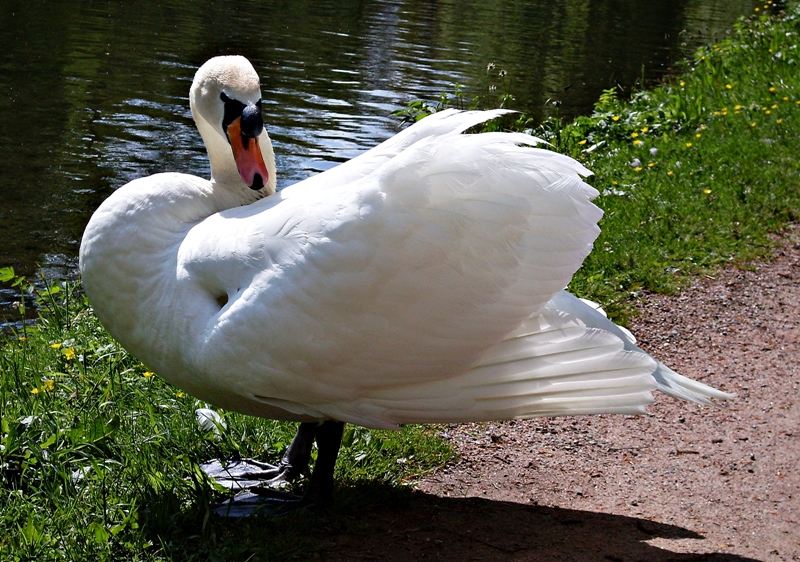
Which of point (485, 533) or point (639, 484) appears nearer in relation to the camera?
point (485, 533)

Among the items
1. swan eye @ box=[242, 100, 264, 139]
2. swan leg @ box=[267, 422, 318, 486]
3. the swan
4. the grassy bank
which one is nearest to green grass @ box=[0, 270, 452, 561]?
the grassy bank

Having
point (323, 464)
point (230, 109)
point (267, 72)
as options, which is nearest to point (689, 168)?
point (230, 109)

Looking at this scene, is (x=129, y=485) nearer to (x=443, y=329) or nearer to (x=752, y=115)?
(x=443, y=329)

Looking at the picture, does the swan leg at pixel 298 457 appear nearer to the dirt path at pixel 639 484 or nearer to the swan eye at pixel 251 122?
the dirt path at pixel 639 484

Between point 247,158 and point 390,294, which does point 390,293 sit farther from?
point 247,158

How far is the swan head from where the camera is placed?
3.64 metres

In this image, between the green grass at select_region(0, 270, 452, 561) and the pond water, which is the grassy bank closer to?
the green grass at select_region(0, 270, 452, 561)

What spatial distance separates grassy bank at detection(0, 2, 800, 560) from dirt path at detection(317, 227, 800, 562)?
19cm

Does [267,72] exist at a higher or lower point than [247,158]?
lower

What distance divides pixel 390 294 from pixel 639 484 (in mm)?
1400

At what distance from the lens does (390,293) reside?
2984mm

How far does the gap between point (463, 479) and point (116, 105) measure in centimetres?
816

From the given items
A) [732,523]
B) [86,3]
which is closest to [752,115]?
[732,523]

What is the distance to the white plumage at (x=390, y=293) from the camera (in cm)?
294
